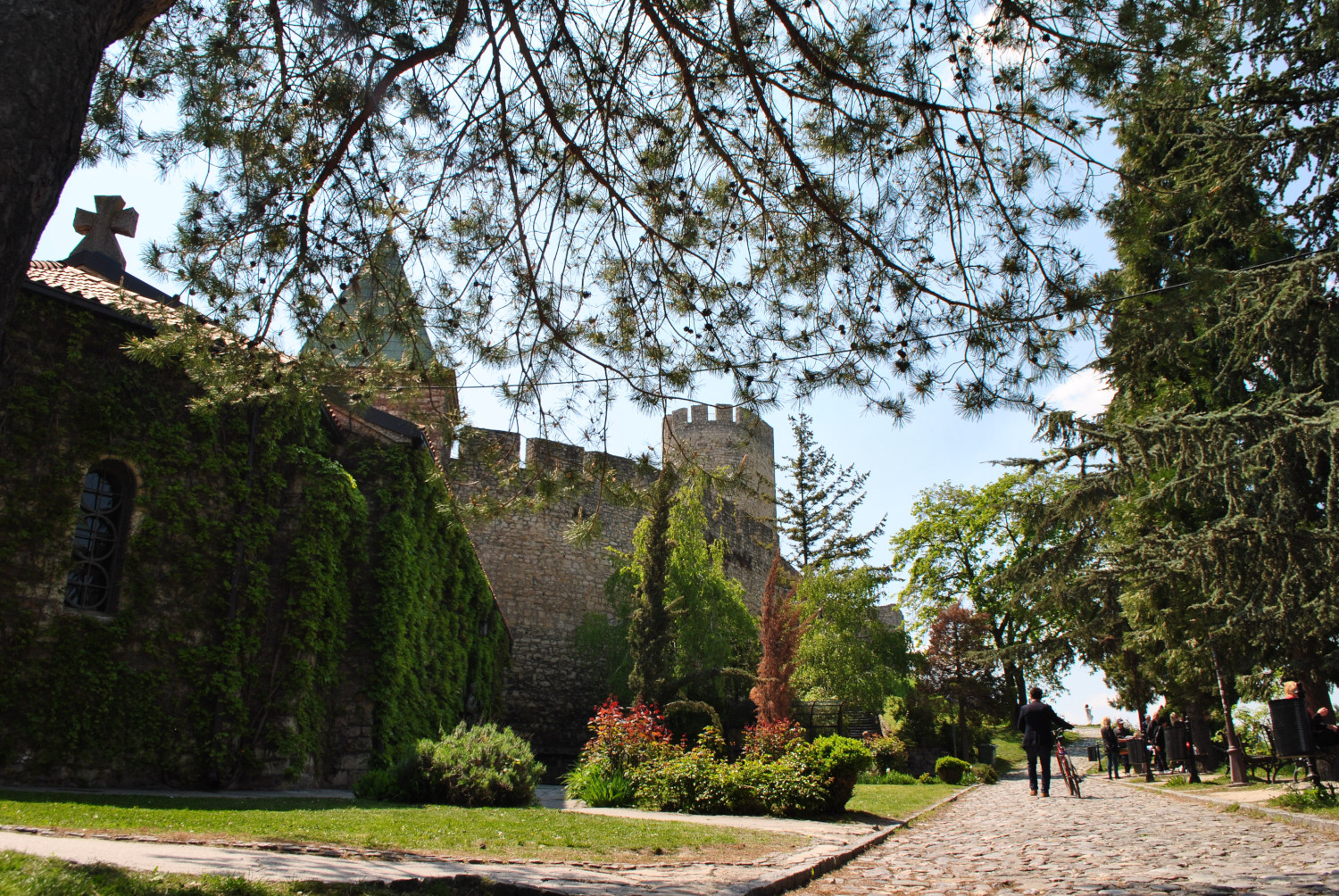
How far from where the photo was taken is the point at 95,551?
9.16 metres

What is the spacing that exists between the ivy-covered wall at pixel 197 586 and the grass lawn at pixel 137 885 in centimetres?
310

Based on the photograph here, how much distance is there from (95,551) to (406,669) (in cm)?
433

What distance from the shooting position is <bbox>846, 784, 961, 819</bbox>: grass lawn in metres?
10.1

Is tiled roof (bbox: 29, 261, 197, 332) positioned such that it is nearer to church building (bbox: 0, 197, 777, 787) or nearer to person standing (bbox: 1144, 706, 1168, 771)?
church building (bbox: 0, 197, 777, 787)

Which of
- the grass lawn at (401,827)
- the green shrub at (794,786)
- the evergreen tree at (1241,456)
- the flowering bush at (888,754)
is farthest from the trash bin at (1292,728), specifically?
the flowering bush at (888,754)

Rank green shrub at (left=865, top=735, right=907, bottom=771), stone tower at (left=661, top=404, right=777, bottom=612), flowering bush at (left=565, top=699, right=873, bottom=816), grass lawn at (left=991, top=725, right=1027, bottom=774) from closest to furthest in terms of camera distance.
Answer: flowering bush at (left=565, top=699, right=873, bottom=816), green shrub at (left=865, top=735, right=907, bottom=771), stone tower at (left=661, top=404, right=777, bottom=612), grass lawn at (left=991, top=725, right=1027, bottom=774)

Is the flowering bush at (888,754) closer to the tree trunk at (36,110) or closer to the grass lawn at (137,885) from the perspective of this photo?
the grass lawn at (137,885)

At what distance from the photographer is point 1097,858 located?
19.5ft

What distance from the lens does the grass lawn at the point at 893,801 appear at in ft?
33.2

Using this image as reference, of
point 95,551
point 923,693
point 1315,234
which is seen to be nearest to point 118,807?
point 95,551

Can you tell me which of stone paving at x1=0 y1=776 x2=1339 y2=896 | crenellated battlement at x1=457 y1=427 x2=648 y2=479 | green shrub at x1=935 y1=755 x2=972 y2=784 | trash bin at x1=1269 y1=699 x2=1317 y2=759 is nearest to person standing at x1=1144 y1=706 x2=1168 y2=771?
green shrub at x1=935 y1=755 x2=972 y2=784

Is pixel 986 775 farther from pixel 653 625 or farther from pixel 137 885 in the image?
pixel 137 885

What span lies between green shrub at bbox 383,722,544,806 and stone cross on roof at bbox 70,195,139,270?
824 centimetres

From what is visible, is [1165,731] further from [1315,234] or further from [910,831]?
[910,831]
